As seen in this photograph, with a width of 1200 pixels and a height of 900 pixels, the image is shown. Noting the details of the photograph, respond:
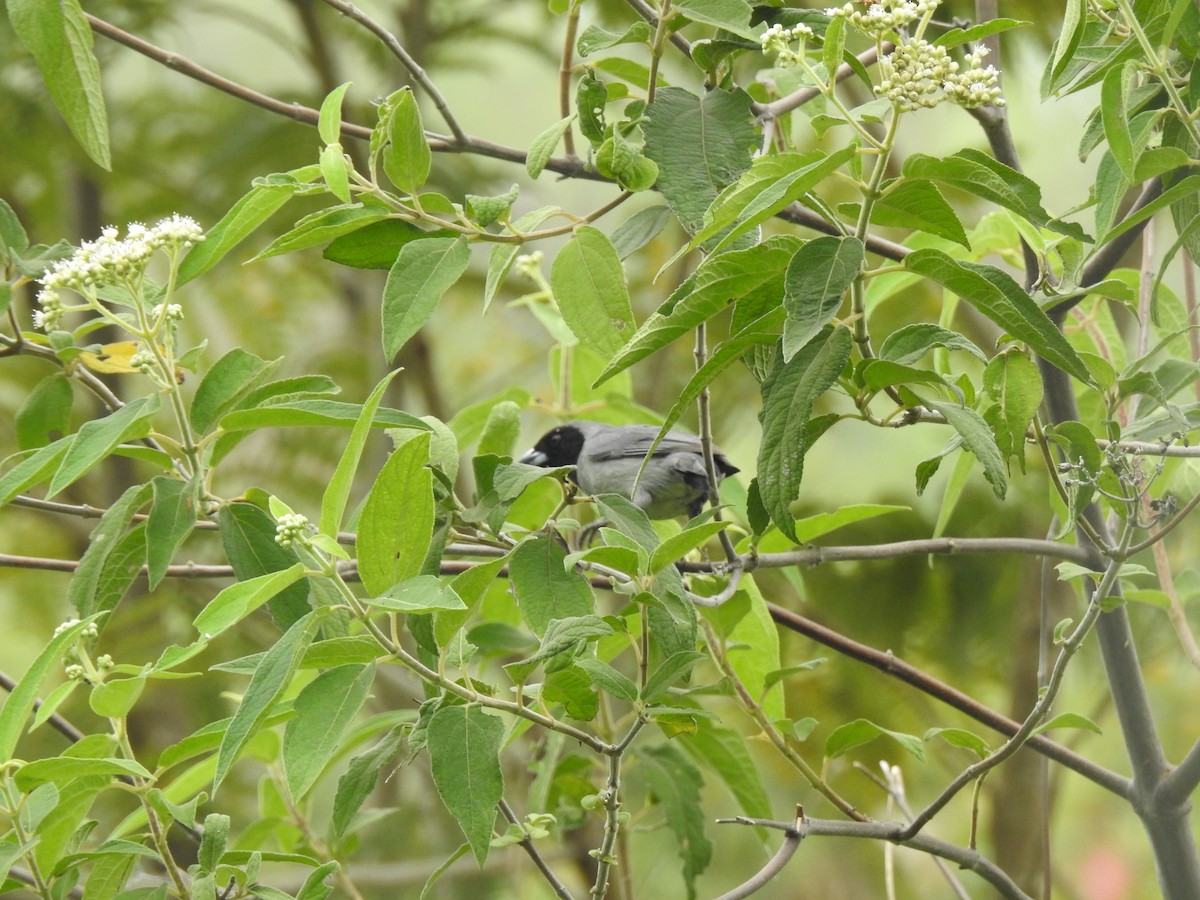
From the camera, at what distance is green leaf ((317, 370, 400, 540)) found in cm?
73

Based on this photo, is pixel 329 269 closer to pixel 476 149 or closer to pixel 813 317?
pixel 476 149

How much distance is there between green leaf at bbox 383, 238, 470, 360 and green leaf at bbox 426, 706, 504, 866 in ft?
0.90

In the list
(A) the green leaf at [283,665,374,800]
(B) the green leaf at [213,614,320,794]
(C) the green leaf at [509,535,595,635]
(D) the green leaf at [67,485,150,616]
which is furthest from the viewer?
(D) the green leaf at [67,485,150,616]

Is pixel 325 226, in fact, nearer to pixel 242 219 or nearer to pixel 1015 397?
pixel 242 219

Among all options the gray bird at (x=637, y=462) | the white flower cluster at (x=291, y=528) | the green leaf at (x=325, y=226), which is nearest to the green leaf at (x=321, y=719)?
the white flower cluster at (x=291, y=528)

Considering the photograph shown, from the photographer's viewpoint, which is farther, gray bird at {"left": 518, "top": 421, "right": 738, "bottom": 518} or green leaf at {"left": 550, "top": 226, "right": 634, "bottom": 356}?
gray bird at {"left": 518, "top": 421, "right": 738, "bottom": 518}

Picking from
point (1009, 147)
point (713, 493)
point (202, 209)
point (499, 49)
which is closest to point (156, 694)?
point (202, 209)

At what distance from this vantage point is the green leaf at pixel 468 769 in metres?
0.77

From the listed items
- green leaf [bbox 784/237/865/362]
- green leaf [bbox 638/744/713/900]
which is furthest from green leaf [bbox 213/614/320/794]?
green leaf [bbox 638/744/713/900]

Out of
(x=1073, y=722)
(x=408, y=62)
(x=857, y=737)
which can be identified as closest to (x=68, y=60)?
(x=408, y=62)

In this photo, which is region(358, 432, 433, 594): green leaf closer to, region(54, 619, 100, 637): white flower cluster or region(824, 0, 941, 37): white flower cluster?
region(54, 619, 100, 637): white flower cluster

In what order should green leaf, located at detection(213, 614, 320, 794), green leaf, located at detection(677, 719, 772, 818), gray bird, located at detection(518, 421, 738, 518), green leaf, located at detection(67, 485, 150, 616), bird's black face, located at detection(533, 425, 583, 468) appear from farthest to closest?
1. bird's black face, located at detection(533, 425, 583, 468)
2. gray bird, located at detection(518, 421, 738, 518)
3. green leaf, located at detection(677, 719, 772, 818)
4. green leaf, located at detection(67, 485, 150, 616)
5. green leaf, located at detection(213, 614, 320, 794)

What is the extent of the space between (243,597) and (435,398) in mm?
1948

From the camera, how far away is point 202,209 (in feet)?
8.83
